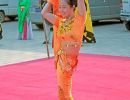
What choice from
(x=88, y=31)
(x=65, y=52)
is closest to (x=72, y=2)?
(x=65, y=52)

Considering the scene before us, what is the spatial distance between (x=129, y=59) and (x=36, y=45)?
4.01 meters

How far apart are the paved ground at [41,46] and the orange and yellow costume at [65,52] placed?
536 cm

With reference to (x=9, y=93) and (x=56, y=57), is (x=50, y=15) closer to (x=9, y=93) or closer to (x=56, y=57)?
(x=56, y=57)

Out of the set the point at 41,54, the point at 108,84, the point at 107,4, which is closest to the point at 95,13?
Answer: the point at 107,4

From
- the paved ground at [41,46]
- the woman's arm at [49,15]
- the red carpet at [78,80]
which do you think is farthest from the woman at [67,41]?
the paved ground at [41,46]

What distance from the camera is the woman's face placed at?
13.6 ft

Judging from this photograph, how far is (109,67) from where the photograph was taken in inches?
340

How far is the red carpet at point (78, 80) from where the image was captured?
20.8 ft

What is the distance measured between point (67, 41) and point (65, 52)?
0.39 feet

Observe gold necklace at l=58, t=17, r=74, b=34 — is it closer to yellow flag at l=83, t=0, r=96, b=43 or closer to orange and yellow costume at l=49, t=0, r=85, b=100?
orange and yellow costume at l=49, t=0, r=85, b=100

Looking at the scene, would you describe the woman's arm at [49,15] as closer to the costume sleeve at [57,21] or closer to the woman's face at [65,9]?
the costume sleeve at [57,21]

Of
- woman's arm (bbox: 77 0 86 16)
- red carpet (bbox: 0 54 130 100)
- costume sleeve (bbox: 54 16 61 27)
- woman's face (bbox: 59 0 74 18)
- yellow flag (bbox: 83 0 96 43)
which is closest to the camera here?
woman's face (bbox: 59 0 74 18)

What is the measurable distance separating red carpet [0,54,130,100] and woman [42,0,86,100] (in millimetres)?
1938

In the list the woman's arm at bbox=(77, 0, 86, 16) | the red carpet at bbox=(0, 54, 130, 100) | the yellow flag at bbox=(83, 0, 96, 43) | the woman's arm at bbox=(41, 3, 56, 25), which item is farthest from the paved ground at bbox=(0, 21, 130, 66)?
the woman's arm at bbox=(77, 0, 86, 16)
